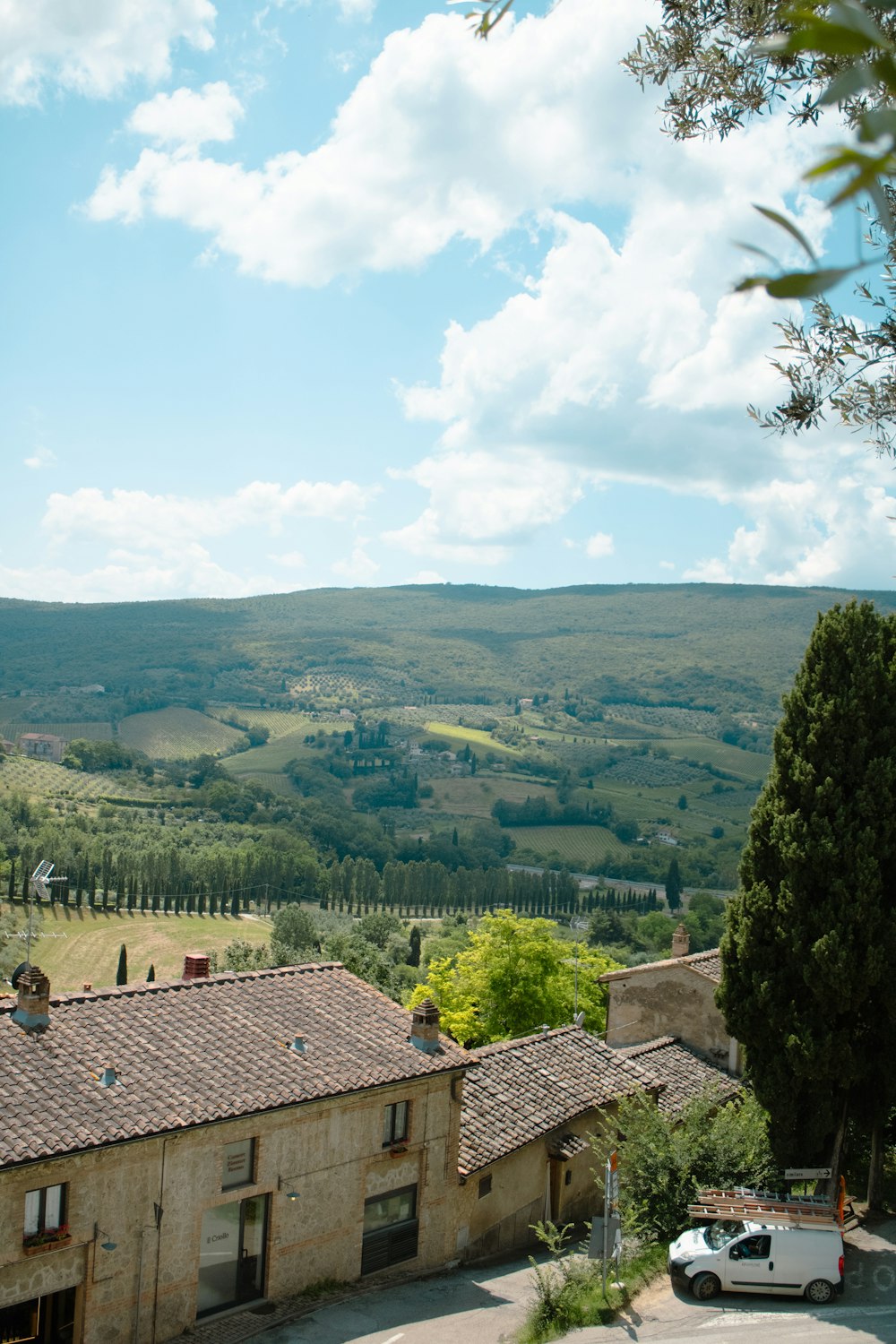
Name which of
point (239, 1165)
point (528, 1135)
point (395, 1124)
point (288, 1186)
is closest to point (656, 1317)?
point (395, 1124)

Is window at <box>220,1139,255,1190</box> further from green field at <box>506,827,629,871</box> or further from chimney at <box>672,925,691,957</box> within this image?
green field at <box>506,827,629,871</box>

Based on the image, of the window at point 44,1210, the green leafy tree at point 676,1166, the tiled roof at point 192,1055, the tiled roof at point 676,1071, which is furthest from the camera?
the tiled roof at point 676,1071

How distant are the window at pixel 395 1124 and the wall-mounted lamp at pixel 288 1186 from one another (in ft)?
6.84

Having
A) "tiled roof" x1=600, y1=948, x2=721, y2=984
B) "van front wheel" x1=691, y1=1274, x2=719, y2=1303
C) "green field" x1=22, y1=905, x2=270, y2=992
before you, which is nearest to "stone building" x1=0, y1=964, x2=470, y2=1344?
"van front wheel" x1=691, y1=1274, x2=719, y2=1303

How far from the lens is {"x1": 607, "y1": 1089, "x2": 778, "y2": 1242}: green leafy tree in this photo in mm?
20344

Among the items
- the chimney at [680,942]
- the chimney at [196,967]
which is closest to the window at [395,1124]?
the chimney at [196,967]

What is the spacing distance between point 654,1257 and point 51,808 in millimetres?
136130

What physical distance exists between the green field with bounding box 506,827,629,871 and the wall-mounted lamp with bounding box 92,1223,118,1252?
156 meters

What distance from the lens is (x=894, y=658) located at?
67.9 feet

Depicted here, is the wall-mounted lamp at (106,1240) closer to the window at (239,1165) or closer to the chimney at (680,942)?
the window at (239,1165)

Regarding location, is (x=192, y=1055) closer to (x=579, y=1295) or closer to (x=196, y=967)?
(x=196, y=967)

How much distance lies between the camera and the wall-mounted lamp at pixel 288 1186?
61.5ft

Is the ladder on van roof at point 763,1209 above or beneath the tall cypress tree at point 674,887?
above

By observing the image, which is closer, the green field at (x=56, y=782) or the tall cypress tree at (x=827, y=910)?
the tall cypress tree at (x=827, y=910)
